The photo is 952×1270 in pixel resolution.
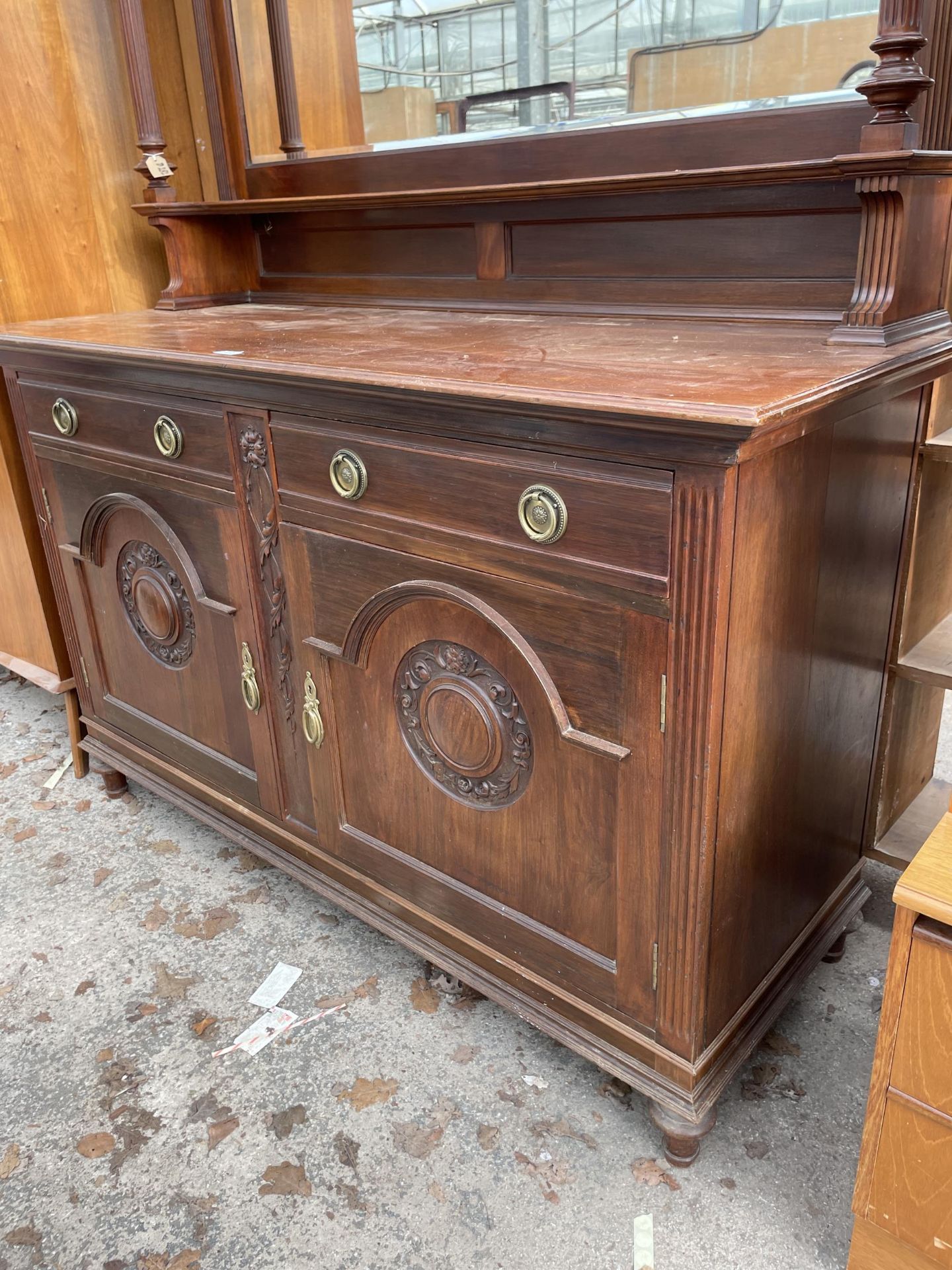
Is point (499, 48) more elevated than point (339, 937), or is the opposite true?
point (499, 48)

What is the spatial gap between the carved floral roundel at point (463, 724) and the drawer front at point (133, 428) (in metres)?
0.49

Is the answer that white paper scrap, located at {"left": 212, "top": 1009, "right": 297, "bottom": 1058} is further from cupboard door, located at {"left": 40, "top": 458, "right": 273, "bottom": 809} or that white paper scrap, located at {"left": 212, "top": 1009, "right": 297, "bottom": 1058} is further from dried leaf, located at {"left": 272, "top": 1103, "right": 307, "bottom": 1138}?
cupboard door, located at {"left": 40, "top": 458, "right": 273, "bottom": 809}

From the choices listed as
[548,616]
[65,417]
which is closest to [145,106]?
[65,417]

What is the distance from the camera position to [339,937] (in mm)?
1854

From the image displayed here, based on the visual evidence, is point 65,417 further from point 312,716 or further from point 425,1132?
point 425,1132

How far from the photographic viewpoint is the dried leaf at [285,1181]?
136 cm

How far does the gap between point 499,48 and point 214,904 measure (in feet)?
5.70

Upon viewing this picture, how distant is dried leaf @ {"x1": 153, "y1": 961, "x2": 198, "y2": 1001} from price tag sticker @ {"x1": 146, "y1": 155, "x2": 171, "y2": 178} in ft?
Answer: 5.59

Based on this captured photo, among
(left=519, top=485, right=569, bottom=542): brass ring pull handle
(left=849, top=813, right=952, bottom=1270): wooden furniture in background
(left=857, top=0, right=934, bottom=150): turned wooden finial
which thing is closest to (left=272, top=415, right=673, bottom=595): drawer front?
(left=519, top=485, right=569, bottom=542): brass ring pull handle

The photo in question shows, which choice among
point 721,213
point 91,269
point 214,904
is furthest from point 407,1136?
point 91,269

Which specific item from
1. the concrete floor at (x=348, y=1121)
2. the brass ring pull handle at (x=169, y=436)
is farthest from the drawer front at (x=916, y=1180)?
the brass ring pull handle at (x=169, y=436)

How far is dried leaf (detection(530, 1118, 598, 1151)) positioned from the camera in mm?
1414

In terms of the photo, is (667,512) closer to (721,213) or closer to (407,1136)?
(721,213)

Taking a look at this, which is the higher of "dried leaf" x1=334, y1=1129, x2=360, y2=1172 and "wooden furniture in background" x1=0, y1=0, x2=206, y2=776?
"wooden furniture in background" x1=0, y1=0, x2=206, y2=776
